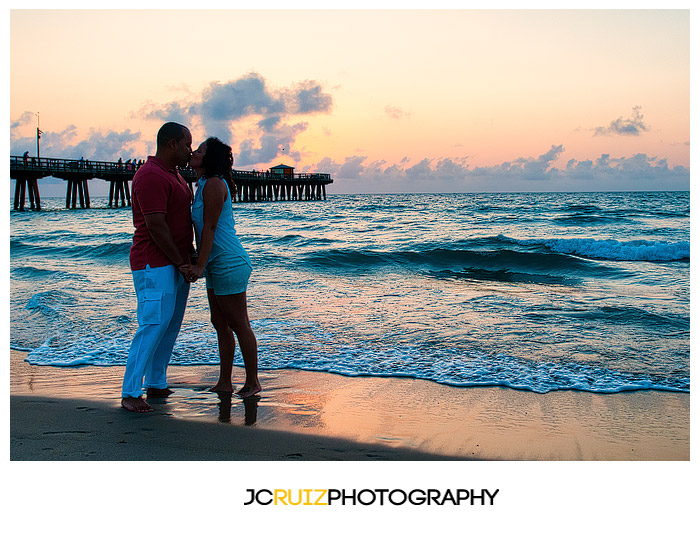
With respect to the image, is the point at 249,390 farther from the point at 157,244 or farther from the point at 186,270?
the point at 157,244

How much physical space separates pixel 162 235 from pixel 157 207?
0.18m

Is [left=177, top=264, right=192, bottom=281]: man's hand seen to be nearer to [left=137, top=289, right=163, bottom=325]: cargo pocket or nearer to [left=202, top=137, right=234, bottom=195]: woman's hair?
[left=137, top=289, right=163, bottom=325]: cargo pocket

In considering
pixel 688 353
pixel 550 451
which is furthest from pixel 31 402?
pixel 688 353

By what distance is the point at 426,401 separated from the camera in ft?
13.2

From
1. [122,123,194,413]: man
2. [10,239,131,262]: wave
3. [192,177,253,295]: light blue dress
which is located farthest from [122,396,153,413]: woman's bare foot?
[10,239,131,262]: wave

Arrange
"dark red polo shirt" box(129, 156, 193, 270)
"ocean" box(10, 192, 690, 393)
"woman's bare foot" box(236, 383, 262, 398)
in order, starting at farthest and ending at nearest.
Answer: "ocean" box(10, 192, 690, 393)
"woman's bare foot" box(236, 383, 262, 398)
"dark red polo shirt" box(129, 156, 193, 270)

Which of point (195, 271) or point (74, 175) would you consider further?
point (74, 175)

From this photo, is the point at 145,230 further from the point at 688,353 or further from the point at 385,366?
the point at 688,353

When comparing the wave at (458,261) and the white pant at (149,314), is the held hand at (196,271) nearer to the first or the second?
the white pant at (149,314)

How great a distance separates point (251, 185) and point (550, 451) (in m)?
54.8

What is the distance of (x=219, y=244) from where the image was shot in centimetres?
374

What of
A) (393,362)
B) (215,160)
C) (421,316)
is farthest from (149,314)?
(421,316)

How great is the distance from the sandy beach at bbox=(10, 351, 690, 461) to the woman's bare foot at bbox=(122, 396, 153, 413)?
0.07m

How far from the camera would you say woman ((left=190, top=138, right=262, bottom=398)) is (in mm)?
3652
